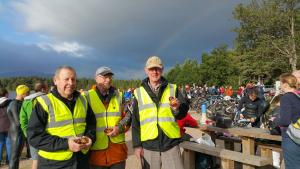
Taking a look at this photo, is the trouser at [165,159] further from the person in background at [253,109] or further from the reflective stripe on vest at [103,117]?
the person in background at [253,109]

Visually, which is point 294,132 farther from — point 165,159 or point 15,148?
point 15,148

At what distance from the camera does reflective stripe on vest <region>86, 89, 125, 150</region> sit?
3271 millimetres

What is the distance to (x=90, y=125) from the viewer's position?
314 centimetres

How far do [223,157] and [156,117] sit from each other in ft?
4.86

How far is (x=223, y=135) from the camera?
6.50 metres

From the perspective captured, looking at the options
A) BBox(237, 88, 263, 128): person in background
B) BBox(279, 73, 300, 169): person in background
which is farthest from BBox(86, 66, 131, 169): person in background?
BBox(237, 88, 263, 128): person in background

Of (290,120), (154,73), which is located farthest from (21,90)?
(290,120)

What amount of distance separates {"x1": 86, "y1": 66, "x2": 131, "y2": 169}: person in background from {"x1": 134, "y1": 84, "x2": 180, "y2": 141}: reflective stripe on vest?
10.9 inches

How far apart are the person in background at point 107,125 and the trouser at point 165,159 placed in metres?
0.33

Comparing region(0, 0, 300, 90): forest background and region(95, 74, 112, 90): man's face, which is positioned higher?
region(0, 0, 300, 90): forest background

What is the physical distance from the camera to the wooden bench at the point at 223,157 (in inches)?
149

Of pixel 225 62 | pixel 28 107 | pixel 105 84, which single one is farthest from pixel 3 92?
pixel 225 62

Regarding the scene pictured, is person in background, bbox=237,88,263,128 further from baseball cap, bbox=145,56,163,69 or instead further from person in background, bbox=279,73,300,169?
baseball cap, bbox=145,56,163,69

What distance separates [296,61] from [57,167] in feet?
110
